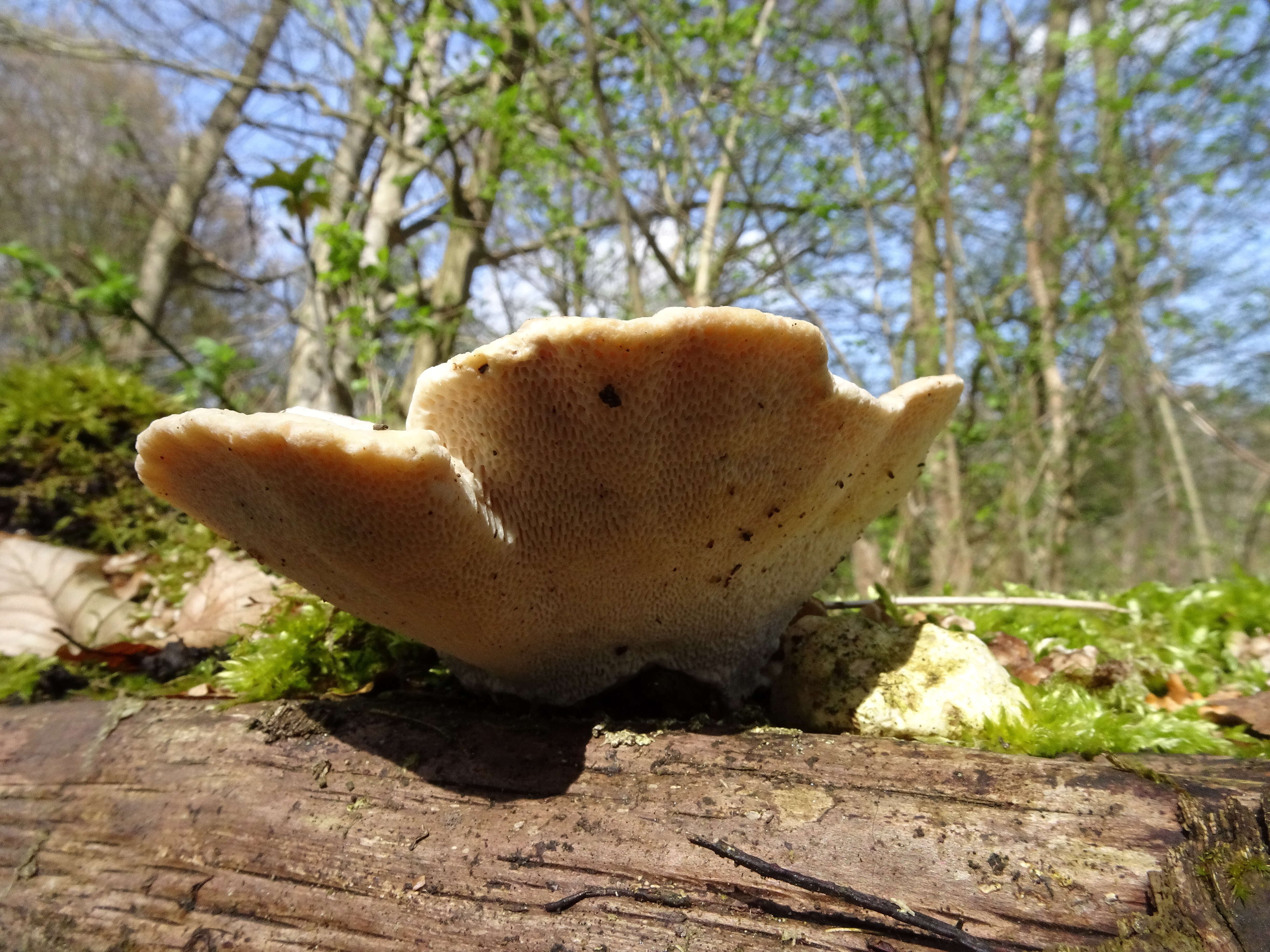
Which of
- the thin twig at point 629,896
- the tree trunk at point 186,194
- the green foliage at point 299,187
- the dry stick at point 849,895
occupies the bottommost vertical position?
the thin twig at point 629,896

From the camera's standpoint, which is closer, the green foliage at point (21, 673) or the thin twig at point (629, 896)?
the thin twig at point (629, 896)

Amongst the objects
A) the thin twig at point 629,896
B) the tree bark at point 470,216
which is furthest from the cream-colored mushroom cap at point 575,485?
the tree bark at point 470,216

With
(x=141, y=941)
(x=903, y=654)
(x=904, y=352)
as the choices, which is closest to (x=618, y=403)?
(x=903, y=654)

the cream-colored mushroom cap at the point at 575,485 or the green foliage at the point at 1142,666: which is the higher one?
the cream-colored mushroom cap at the point at 575,485

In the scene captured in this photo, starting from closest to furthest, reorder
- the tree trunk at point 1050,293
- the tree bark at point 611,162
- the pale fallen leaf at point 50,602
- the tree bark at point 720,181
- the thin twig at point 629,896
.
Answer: the thin twig at point 629,896 → the pale fallen leaf at point 50,602 → the tree bark at point 611,162 → the tree bark at point 720,181 → the tree trunk at point 1050,293

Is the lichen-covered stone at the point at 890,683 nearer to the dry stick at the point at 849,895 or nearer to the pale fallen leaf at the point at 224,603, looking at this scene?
the dry stick at the point at 849,895

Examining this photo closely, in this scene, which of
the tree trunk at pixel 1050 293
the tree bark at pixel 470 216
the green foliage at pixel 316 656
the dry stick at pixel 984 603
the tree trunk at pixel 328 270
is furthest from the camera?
the tree trunk at pixel 1050 293
